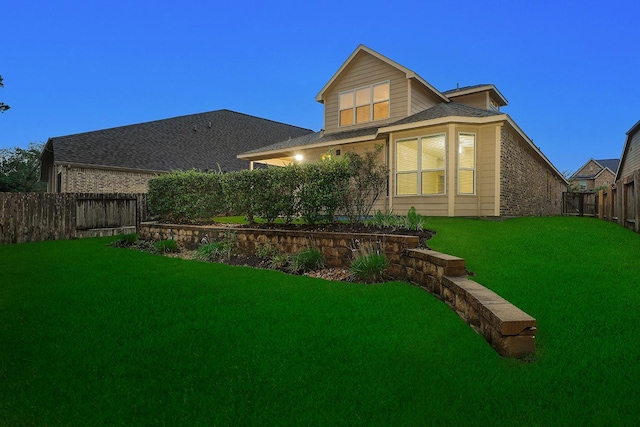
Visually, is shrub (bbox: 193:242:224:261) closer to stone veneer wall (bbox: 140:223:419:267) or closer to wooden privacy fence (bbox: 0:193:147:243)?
stone veneer wall (bbox: 140:223:419:267)

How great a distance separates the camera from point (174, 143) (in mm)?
21078

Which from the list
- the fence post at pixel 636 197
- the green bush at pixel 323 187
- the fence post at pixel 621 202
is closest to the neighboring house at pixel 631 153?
the fence post at pixel 621 202

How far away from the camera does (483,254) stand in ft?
18.6

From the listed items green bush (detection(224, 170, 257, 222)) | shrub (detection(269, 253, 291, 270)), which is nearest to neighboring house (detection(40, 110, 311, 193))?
green bush (detection(224, 170, 257, 222))

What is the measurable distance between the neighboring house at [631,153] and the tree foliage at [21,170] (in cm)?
4031

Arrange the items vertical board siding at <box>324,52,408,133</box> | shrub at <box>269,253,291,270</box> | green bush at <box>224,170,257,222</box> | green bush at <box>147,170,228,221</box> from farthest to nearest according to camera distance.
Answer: vertical board siding at <box>324,52,408,133</box>, green bush at <box>147,170,228,221</box>, green bush at <box>224,170,257,222</box>, shrub at <box>269,253,291,270</box>

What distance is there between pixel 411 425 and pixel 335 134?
546 inches

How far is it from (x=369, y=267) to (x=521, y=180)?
10.4 m

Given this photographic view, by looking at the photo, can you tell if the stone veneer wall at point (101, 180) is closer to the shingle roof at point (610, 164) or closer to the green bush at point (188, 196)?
the green bush at point (188, 196)

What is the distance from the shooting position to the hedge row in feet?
24.0

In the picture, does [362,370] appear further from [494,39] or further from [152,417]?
[494,39]

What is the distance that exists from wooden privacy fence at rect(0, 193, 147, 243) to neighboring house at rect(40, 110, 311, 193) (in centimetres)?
534

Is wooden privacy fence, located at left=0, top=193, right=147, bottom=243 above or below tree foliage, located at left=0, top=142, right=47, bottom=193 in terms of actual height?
below

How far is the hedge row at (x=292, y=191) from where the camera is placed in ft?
24.0
